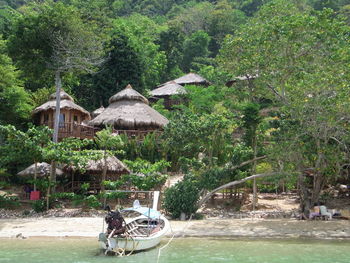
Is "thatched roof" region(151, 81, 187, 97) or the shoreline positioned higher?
Answer: "thatched roof" region(151, 81, 187, 97)

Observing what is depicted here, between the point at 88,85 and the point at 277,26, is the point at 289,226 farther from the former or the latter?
the point at 88,85

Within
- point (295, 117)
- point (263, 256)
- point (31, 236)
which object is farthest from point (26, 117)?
point (263, 256)

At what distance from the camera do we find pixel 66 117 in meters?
25.4

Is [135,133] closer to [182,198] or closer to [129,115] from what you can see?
[129,115]

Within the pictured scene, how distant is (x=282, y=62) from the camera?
52.9 feet

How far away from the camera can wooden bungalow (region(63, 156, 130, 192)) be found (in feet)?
61.3

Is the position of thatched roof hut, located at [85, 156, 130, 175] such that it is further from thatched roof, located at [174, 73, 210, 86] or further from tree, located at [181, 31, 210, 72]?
tree, located at [181, 31, 210, 72]

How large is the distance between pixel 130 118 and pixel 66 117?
3.84m

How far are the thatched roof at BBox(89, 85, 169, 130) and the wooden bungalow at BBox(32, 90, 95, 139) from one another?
3.80ft

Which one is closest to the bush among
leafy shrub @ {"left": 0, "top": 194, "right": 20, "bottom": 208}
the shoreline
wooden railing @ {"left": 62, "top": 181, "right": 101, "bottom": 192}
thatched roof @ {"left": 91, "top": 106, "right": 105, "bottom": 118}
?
the shoreline

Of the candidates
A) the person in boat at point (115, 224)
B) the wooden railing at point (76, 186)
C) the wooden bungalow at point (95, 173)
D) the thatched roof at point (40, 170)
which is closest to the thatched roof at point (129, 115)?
the wooden bungalow at point (95, 173)

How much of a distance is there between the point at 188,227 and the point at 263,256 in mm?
3811

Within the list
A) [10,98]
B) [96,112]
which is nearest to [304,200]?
[10,98]

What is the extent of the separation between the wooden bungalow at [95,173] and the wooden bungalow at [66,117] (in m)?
4.14
